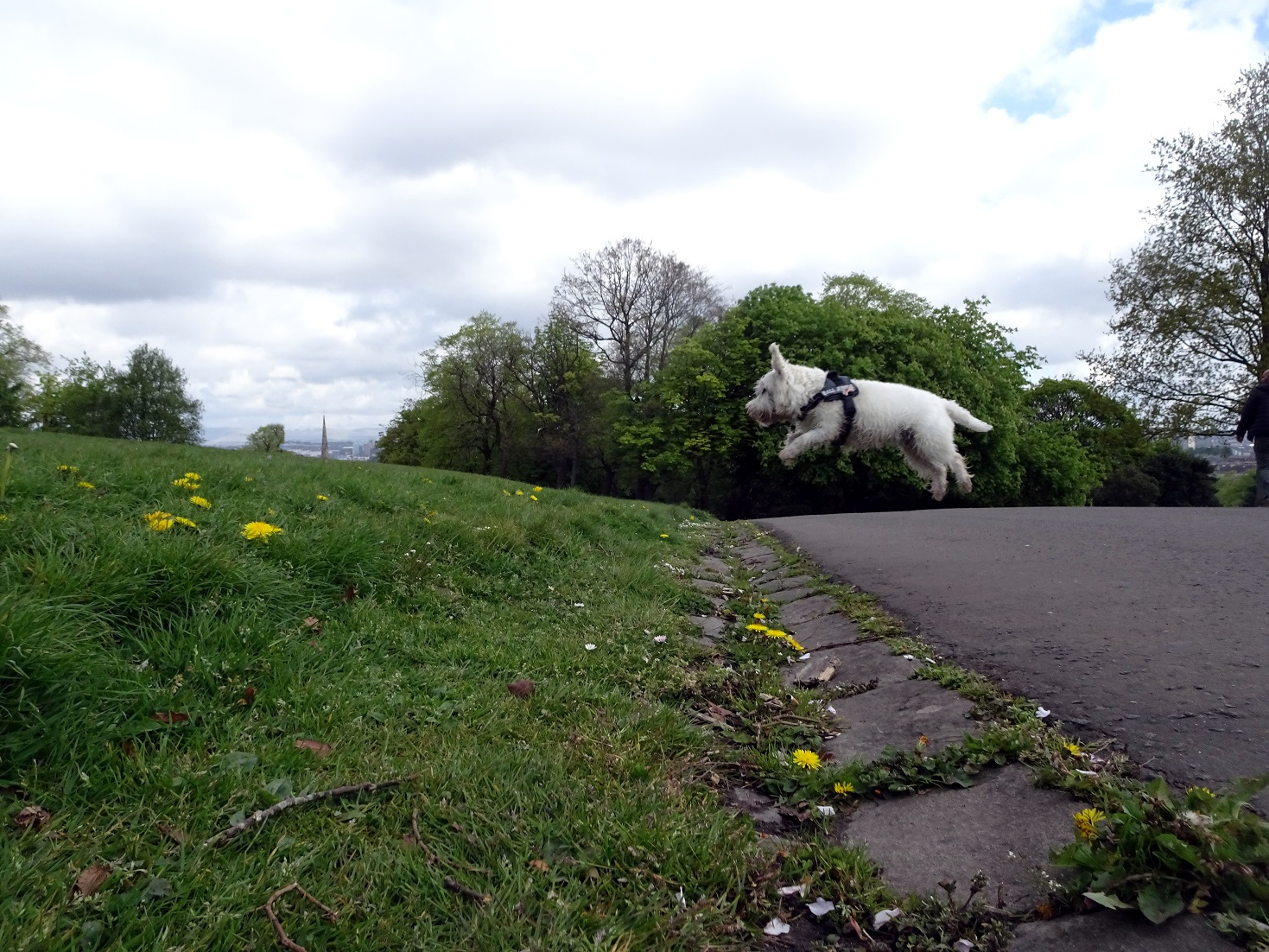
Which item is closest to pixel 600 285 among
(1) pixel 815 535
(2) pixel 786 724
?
(1) pixel 815 535

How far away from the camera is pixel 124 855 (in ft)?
5.66

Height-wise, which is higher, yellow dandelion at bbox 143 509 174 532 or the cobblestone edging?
yellow dandelion at bbox 143 509 174 532

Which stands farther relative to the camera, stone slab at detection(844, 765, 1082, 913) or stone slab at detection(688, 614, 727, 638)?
stone slab at detection(688, 614, 727, 638)

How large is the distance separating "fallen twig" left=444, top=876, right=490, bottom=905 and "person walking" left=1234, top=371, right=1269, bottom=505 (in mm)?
14342

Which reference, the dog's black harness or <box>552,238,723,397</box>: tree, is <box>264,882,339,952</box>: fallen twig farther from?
<box>552,238,723,397</box>: tree

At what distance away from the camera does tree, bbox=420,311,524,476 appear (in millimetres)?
49000

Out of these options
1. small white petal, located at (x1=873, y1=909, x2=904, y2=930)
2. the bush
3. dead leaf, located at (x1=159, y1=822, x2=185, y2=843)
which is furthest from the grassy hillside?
the bush

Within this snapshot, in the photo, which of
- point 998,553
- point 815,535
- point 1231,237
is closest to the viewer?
point 998,553

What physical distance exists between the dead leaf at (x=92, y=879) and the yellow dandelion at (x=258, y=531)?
8.45ft

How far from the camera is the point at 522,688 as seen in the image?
317cm

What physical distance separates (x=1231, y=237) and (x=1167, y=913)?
99.4 ft

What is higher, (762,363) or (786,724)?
(762,363)

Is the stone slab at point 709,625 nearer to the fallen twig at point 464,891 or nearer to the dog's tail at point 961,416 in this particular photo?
the fallen twig at point 464,891

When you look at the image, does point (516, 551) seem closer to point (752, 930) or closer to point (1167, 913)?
point (752, 930)
